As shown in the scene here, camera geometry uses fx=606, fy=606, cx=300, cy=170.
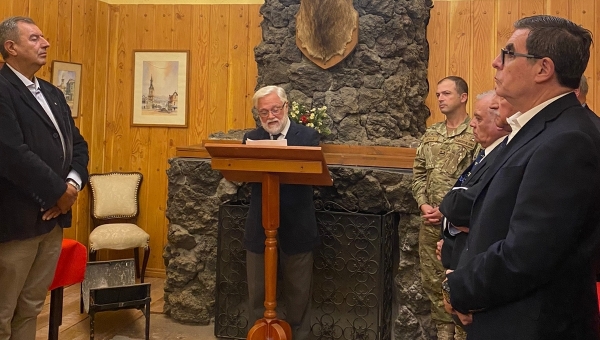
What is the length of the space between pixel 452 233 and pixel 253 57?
3390 millimetres

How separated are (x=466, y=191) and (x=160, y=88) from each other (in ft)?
13.1

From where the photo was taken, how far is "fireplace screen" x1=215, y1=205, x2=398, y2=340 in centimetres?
379

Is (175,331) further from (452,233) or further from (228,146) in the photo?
(452,233)

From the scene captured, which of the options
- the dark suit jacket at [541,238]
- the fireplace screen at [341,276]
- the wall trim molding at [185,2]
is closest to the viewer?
the dark suit jacket at [541,238]

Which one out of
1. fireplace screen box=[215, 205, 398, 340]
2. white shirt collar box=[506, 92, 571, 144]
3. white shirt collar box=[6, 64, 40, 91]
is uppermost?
white shirt collar box=[6, 64, 40, 91]

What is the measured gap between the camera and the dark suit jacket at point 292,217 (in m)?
3.35

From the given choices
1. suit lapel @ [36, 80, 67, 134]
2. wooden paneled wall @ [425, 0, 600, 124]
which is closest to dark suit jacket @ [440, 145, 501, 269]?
suit lapel @ [36, 80, 67, 134]

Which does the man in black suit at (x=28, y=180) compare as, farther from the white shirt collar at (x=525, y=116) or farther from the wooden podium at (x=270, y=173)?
the white shirt collar at (x=525, y=116)

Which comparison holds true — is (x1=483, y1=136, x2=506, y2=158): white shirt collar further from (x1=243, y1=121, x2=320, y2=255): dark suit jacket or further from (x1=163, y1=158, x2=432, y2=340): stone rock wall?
(x1=163, y1=158, x2=432, y2=340): stone rock wall

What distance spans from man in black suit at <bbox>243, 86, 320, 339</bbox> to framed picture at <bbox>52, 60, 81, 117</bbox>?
2.40m

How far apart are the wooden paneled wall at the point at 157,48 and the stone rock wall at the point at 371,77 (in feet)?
0.94

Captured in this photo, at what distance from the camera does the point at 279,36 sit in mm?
4688

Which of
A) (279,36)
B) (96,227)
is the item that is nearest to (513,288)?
(279,36)

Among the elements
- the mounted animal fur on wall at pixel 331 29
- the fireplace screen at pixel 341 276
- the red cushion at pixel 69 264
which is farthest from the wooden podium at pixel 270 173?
the mounted animal fur on wall at pixel 331 29
